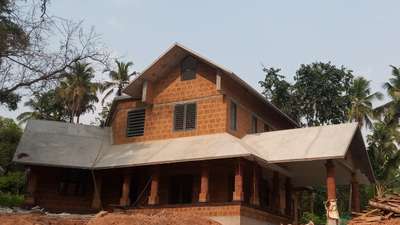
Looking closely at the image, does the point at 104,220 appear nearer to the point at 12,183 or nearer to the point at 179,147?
the point at 179,147

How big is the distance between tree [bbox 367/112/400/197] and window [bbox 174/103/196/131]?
17.9 meters

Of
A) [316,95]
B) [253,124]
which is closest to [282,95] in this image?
[316,95]

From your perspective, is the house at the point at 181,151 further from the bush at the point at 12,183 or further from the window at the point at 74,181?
the bush at the point at 12,183

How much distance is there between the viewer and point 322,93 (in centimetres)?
3709

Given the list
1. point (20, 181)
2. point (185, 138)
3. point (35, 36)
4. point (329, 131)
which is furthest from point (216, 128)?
point (20, 181)

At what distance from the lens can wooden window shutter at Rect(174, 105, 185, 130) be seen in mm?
21625

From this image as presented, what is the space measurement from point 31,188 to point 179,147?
277 inches

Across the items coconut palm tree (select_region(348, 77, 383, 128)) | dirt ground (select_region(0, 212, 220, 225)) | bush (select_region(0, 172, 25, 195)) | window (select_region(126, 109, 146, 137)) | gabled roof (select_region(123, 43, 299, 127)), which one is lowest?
dirt ground (select_region(0, 212, 220, 225))

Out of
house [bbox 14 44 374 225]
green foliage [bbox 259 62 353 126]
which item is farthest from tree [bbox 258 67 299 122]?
house [bbox 14 44 374 225]

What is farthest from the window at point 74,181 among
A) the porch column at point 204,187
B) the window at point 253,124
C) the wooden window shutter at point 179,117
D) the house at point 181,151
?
the window at point 253,124

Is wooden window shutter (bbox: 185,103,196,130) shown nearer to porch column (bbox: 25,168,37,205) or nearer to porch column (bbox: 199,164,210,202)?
porch column (bbox: 199,164,210,202)

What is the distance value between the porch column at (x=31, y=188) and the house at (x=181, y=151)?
0.04 meters

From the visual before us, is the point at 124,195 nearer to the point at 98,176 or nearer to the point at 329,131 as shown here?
the point at 98,176

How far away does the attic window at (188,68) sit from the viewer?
21859 mm
